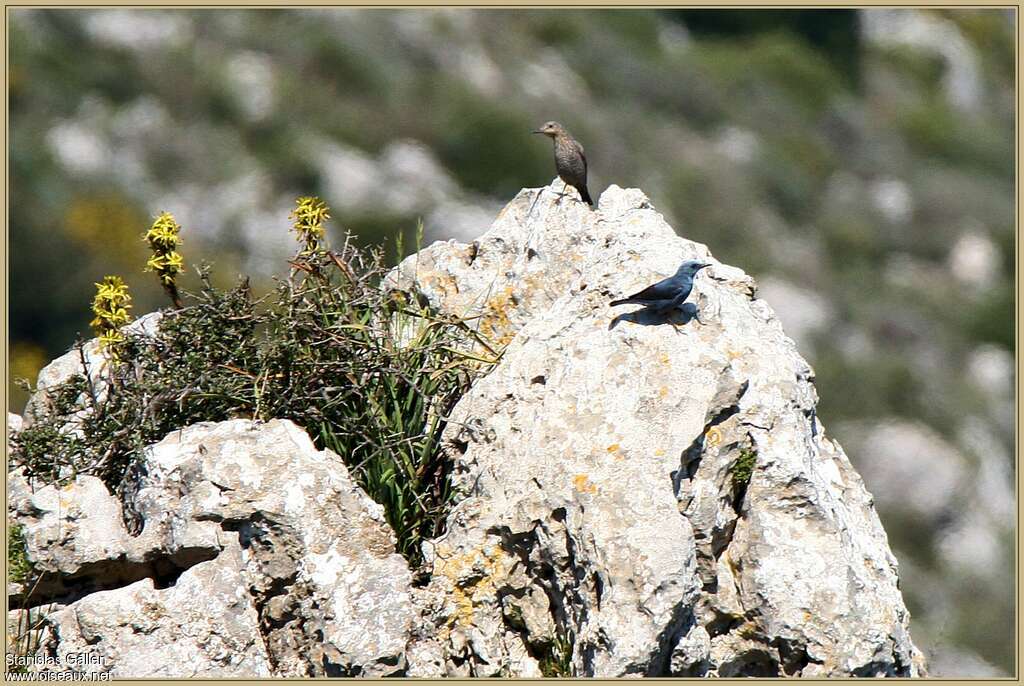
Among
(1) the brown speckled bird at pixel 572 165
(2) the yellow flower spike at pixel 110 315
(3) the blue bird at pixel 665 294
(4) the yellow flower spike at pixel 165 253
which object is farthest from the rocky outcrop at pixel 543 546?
(1) the brown speckled bird at pixel 572 165

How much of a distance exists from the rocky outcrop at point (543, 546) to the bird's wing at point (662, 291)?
184 millimetres

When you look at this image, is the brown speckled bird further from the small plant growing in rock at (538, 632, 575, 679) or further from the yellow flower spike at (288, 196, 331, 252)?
the small plant growing in rock at (538, 632, 575, 679)

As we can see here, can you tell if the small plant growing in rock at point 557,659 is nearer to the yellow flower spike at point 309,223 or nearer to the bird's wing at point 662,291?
the bird's wing at point 662,291

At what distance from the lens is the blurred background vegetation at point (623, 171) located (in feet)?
90.4

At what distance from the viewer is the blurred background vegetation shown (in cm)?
2756

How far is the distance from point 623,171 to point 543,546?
29.9 metres

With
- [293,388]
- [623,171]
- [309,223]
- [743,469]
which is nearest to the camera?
[743,469]

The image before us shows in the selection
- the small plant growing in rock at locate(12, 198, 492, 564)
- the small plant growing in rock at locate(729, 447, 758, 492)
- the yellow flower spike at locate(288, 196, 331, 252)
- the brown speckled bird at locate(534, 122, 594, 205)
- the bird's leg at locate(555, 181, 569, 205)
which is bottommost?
the small plant growing in rock at locate(729, 447, 758, 492)

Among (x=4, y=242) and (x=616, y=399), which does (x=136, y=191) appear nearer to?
(x=4, y=242)

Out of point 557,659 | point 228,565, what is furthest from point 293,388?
point 557,659

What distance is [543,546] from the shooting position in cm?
657

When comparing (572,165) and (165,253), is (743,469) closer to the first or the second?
(572,165)

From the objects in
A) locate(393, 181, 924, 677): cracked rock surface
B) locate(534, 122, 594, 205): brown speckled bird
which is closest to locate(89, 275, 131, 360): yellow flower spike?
locate(393, 181, 924, 677): cracked rock surface

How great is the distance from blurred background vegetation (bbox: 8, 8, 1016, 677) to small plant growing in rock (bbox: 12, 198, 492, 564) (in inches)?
598
